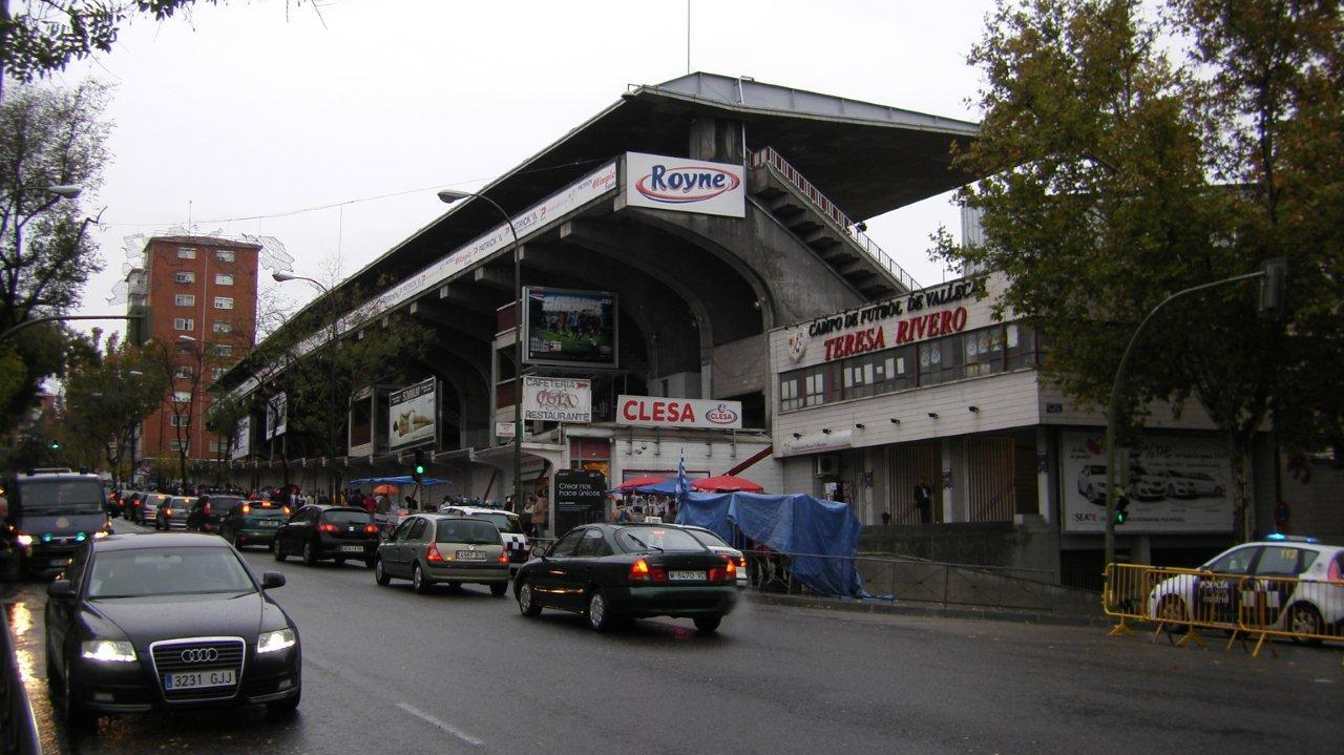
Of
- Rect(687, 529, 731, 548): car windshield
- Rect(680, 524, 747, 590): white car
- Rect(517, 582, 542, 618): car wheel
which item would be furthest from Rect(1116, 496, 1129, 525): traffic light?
Rect(517, 582, 542, 618): car wheel

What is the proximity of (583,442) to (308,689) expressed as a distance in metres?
29.6

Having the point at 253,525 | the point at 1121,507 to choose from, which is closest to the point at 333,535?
the point at 253,525

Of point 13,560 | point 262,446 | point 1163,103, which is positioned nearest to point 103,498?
point 13,560

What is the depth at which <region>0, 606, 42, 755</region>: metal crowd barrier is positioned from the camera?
4.65m

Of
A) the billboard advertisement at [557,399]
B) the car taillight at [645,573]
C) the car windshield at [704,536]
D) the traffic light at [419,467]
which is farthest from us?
the billboard advertisement at [557,399]

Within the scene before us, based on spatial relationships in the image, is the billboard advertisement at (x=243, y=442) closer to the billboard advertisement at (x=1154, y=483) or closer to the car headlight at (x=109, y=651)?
the billboard advertisement at (x=1154, y=483)

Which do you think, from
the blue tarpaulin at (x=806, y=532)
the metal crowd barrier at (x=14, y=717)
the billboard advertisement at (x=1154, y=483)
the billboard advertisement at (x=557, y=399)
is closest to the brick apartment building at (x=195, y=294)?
the billboard advertisement at (x=557, y=399)

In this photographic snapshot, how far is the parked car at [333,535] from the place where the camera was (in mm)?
26719

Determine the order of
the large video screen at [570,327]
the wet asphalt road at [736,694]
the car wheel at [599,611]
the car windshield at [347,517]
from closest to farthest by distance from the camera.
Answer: the wet asphalt road at [736,694] → the car wheel at [599,611] → the car windshield at [347,517] → the large video screen at [570,327]

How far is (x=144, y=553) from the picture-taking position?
375 inches

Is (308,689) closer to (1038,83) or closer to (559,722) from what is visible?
(559,722)

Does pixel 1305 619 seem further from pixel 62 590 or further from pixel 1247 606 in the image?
pixel 62 590

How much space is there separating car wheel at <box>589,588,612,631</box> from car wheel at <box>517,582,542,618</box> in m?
1.70

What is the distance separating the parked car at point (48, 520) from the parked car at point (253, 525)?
7618 mm
